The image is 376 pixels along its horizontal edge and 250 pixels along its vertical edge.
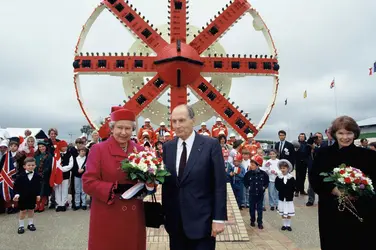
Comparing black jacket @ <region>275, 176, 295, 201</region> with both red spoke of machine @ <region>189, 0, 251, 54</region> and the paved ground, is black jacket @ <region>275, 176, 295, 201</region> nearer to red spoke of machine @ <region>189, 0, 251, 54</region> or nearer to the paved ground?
the paved ground

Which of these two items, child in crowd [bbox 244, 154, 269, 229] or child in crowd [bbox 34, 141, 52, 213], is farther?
child in crowd [bbox 34, 141, 52, 213]

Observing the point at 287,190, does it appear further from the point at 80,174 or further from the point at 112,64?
the point at 112,64

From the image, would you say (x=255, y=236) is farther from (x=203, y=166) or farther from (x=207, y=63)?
(x=207, y=63)

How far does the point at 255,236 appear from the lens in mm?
5348

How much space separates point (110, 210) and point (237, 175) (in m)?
5.28

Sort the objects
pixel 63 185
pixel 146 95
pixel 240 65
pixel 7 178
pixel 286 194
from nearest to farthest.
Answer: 1. pixel 286 194
2. pixel 7 178
3. pixel 63 185
4. pixel 146 95
5. pixel 240 65

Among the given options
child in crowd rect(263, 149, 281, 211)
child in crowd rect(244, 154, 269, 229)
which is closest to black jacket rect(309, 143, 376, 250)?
child in crowd rect(244, 154, 269, 229)

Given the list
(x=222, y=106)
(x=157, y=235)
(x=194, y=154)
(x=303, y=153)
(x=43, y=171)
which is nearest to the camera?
(x=194, y=154)

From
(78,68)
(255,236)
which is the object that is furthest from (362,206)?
(78,68)

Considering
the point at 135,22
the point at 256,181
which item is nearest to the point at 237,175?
the point at 256,181

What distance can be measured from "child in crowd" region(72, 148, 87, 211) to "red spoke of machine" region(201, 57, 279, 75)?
5.62 m

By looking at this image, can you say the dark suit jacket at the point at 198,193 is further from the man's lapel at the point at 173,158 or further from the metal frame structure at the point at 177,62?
the metal frame structure at the point at 177,62

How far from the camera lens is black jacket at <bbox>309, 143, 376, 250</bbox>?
2.66m

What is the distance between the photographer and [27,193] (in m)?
5.67
